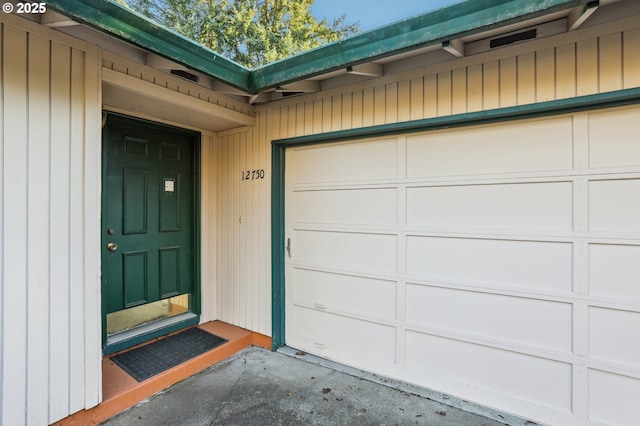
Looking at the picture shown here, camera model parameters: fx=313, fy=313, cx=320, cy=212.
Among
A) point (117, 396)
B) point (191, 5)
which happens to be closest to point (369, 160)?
point (117, 396)

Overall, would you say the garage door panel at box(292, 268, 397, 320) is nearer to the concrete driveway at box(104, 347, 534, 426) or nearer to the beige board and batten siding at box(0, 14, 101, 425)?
the concrete driveway at box(104, 347, 534, 426)

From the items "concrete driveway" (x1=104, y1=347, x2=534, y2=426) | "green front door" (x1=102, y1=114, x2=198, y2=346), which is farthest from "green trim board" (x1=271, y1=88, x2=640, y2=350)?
"green front door" (x1=102, y1=114, x2=198, y2=346)

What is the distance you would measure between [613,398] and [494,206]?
128cm

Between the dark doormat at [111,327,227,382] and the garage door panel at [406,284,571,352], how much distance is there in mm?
1875

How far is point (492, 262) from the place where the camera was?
2188 millimetres

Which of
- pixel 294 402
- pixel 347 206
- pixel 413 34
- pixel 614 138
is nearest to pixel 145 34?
pixel 413 34

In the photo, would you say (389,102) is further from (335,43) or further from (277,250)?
(277,250)

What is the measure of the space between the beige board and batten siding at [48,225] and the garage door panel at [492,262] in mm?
2274

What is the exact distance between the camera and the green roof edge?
155 cm

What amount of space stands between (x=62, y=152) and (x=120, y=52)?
0.82 meters

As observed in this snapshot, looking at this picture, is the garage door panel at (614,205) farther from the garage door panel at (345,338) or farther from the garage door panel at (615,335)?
the garage door panel at (345,338)

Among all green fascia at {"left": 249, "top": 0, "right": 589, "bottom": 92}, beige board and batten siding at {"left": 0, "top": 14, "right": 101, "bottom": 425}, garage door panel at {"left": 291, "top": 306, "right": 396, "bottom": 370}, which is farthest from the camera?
garage door panel at {"left": 291, "top": 306, "right": 396, "bottom": 370}

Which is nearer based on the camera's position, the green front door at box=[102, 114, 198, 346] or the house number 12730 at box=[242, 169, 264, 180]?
the green front door at box=[102, 114, 198, 346]

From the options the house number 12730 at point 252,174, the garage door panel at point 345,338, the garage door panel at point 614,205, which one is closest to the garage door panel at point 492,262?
the garage door panel at point 614,205
